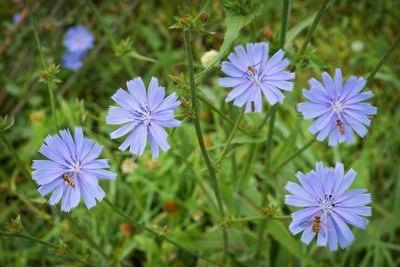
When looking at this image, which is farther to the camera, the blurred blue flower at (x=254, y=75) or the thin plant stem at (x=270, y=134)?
the thin plant stem at (x=270, y=134)

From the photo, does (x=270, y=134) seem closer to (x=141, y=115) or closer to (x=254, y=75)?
(x=254, y=75)

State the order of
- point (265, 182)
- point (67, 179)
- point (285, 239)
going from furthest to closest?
point (285, 239)
point (265, 182)
point (67, 179)

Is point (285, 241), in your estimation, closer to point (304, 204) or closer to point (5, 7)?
point (304, 204)

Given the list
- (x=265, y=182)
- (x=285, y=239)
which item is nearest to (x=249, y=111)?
(x=265, y=182)

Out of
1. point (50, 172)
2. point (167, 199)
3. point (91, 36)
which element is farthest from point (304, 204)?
point (91, 36)

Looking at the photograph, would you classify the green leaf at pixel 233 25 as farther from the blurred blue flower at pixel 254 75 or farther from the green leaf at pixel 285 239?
the green leaf at pixel 285 239

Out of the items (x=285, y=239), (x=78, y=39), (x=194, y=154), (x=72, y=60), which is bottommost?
A: (x=285, y=239)

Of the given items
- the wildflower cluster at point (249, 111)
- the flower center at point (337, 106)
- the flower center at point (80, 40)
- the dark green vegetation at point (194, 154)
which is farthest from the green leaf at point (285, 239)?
the flower center at point (80, 40)
